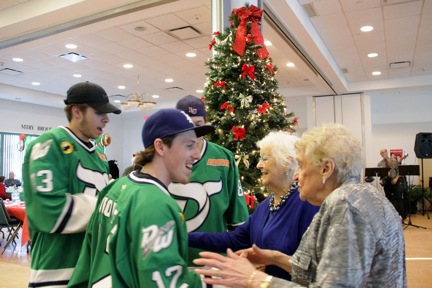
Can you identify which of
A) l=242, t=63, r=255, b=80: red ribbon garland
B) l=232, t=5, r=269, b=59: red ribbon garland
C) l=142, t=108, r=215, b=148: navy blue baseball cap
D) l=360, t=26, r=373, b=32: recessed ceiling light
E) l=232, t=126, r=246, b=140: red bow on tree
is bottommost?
l=142, t=108, r=215, b=148: navy blue baseball cap

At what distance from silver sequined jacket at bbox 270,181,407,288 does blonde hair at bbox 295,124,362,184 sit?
100 millimetres

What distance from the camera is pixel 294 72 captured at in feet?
36.0

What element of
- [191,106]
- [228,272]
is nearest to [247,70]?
[191,106]

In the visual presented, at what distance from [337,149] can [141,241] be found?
0.71 m

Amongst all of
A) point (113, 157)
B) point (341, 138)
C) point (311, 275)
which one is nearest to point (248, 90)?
point (341, 138)

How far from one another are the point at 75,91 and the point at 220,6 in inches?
122

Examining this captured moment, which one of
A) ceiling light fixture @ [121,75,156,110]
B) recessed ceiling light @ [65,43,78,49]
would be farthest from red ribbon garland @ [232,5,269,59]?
ceiling light fixture @ [121,75,156,110]

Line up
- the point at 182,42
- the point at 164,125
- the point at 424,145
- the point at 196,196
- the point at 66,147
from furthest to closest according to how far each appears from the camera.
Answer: the point at 424,145 → the point at 182,42 → the point at 196,196 → the point at 66,147 → the point at 164,125

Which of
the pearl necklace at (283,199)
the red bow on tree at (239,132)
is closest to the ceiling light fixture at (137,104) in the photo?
the red bow on tree at (239,132)

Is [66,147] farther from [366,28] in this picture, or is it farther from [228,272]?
[366,28]

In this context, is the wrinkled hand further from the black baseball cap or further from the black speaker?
the black speaker

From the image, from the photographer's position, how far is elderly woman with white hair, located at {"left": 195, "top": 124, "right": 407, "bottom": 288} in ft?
3.64

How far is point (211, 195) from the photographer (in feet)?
7.02

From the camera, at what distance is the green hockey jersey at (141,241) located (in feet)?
3.77
